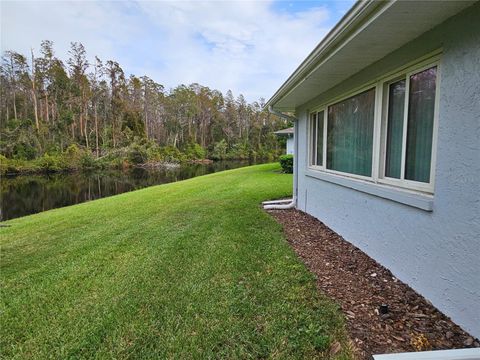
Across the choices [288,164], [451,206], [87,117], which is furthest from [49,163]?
[451,206]

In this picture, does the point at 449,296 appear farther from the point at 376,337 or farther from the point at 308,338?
the point at 308,338

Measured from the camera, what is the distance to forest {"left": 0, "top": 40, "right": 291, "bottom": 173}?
2783 centimetres

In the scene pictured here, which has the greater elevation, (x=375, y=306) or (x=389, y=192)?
(x=389, y=192)

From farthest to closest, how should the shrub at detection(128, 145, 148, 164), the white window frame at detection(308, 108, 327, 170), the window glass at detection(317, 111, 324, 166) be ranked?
the shrub at detection(128, 145, 148, 164) < the window glass at detection(317, 111, 324, 166) < the white window frame at detection(308, 108, 327, 170)

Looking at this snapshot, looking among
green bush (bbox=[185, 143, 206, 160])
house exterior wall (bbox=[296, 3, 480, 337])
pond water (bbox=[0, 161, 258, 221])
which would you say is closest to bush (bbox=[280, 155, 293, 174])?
pond water (bbox=[0, 161, 258, 221])

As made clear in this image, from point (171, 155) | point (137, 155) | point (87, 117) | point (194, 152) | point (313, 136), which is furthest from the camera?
point (194, 152)

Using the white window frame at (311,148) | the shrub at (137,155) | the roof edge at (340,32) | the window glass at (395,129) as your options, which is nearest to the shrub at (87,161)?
the shrub at (137,155)

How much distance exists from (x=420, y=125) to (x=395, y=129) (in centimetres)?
40

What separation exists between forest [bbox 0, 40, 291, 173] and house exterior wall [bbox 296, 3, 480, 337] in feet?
62.7

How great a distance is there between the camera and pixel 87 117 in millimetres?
35656

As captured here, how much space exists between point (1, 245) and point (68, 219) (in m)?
1.86

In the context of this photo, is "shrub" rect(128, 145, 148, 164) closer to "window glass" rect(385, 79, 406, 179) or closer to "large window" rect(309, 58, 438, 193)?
"large window" rect(309, 58, 438, 193)

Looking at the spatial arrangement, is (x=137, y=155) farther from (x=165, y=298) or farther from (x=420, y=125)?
→ (x=420, y=125)

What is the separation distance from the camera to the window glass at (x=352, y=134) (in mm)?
3732
